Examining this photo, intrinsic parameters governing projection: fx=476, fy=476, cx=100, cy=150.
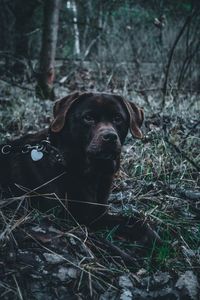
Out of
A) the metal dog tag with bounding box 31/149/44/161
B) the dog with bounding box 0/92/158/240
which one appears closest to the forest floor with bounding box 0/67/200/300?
the dog with bounding box 0/92/158/240

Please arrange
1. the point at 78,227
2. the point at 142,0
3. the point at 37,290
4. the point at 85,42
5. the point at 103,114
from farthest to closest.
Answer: the point at 85,42 → the point at 142,0 → the point at 103,114 → the point at 78,227 → the point at 37,290

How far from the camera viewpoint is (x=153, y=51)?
9.73 m

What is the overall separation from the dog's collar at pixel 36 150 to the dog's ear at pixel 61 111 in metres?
0.18

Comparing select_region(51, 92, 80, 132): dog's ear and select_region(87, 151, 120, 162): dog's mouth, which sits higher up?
select_region(51, 92, 80, 132): dog's ear

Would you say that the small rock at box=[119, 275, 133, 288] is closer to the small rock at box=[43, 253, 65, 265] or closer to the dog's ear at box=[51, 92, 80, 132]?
the small rock at box=[43, 253, 65, 265]

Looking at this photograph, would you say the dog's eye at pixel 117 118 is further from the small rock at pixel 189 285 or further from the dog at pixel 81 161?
the small rock at pixel 189 285

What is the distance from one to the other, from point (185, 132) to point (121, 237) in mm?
2332

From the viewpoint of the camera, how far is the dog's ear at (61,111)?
3584 mm

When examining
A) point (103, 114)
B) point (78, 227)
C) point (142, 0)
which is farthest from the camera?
point (142, 0)

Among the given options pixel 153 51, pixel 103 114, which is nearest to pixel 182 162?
pixel 103 114

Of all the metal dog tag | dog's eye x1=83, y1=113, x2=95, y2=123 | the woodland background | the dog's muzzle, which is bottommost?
the woodland background

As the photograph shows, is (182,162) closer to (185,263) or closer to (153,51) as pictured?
(185,263)

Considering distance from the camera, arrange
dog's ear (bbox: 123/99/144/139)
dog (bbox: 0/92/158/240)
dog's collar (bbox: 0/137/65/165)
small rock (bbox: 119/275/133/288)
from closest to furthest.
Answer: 1. small rock (bbox: 119/275/133/288)
2. dog (bbox: 0/92/158/240)
3. dog's collar (bbox: 0/137/65/165)
4. dog's ear (bbox: 123/99/144/139)

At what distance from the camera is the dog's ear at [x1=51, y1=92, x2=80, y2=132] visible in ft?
11.8
